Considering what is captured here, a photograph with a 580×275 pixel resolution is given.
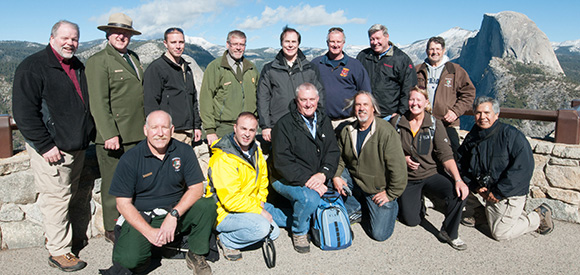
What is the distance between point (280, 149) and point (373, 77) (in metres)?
1.85

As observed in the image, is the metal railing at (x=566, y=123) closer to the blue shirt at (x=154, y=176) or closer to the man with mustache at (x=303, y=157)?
the man with mustache at (x=303, y=157)

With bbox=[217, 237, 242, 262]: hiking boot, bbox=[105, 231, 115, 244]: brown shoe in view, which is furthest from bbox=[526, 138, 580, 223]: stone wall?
bbox=[105, 231, 115, 244]: brown shoe

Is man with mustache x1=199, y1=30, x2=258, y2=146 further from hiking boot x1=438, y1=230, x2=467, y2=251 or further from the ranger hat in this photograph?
hiking boot x1=438, y1=230, x2=467, y2=251

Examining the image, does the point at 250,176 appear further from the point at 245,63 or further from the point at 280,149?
the point at 245,63

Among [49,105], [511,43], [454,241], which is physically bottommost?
[454,241]

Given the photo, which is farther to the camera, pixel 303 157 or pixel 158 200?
pixel 303 157

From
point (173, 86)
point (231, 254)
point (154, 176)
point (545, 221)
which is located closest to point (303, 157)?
point (231, 254)

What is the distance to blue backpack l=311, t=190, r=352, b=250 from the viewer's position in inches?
149

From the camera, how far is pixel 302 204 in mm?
3738

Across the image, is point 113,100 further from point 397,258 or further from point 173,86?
point 397,258

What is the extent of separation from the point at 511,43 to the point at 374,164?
513 ft

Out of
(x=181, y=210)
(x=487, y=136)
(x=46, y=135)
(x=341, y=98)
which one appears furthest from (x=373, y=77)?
(x=46, y=135)

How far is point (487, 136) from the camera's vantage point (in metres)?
3.99

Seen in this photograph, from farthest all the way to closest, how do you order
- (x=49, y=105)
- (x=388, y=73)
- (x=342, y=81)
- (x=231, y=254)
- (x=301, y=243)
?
(x=388, y=73), (x=342, y=81), (x=301, y=243), (x=231, y=254), (x=49, y=105)
